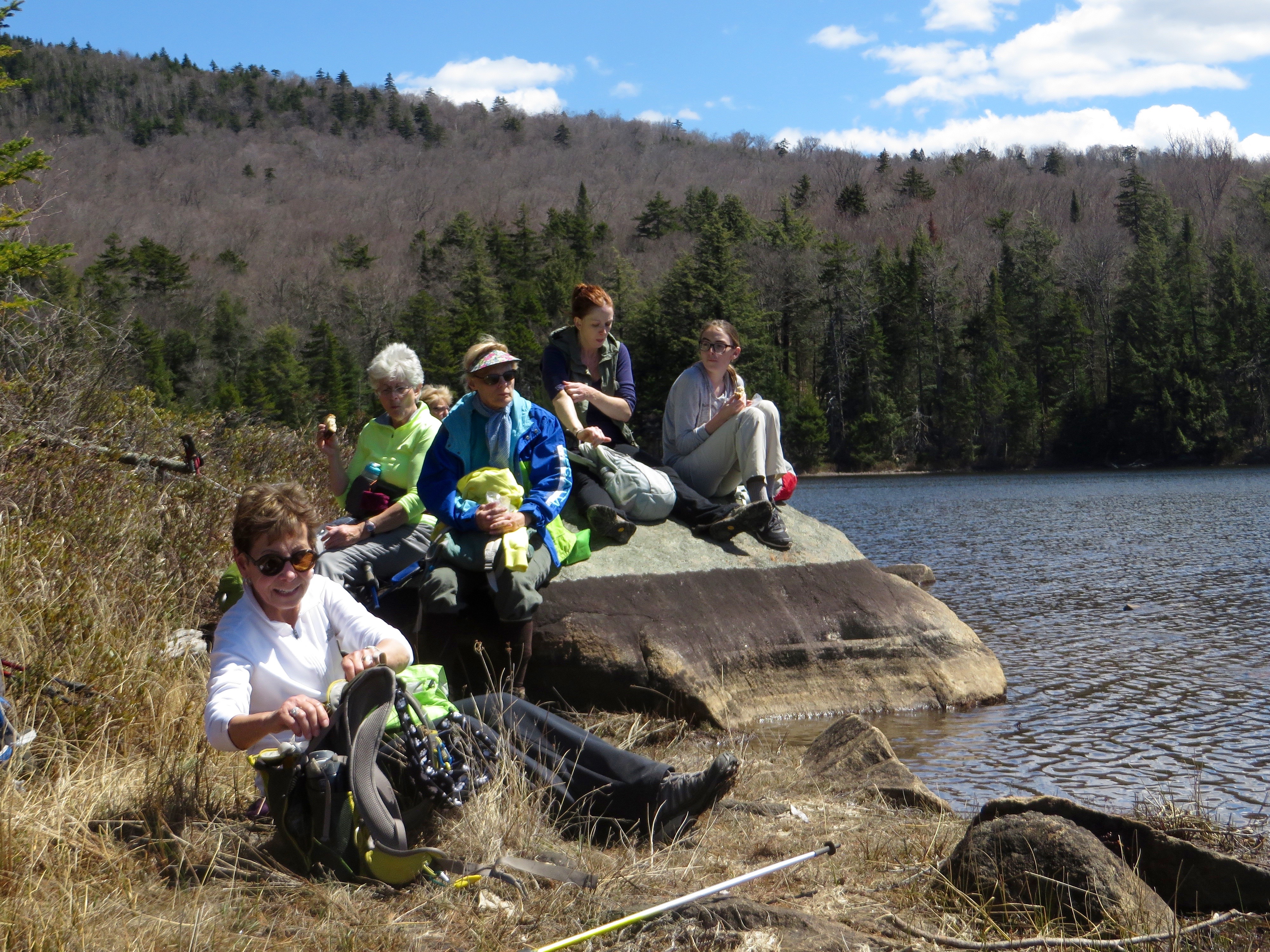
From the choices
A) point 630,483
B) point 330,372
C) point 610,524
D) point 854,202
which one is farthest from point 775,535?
point 854,202

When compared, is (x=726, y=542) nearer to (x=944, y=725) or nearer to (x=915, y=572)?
(x=944, y=725)

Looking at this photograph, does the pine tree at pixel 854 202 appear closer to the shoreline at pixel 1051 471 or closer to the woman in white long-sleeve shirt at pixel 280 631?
the shoreline at pixel 1051 471

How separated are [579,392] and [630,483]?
2.11 feet

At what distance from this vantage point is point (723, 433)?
7539mm

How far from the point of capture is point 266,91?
134 metres

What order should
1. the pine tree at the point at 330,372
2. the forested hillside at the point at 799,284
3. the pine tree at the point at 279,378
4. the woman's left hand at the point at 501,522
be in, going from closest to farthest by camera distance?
the woman's left hand at the point at 501,522 < the pine tree at the point at 279,378 < the pine tree at the point at 330,372 < the forested hillside at the point at 799,284

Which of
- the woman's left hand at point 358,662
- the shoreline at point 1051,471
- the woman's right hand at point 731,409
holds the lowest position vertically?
the shoreline at point 1051,471

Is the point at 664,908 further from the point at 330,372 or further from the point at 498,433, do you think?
the point at 330,372

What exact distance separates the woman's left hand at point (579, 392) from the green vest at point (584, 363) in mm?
44

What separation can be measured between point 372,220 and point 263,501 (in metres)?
102

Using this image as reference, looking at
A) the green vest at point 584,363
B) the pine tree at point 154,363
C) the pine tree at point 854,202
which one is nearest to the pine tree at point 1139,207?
the pine tree at point 854,202

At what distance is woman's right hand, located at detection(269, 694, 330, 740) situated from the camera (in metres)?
3.20

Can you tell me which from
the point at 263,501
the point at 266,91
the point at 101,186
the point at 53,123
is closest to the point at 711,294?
the point at 263,501

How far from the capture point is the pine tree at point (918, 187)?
97562 millimetres
